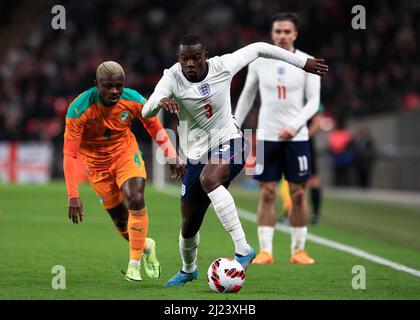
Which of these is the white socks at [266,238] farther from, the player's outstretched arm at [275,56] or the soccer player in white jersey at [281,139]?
the player's outstretched arm at [275,56]

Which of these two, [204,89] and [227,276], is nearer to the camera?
[227,276]

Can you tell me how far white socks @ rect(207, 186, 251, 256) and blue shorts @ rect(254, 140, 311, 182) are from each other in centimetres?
272

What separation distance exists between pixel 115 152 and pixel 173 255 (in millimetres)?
2272

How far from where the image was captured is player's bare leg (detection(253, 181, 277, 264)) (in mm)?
10289

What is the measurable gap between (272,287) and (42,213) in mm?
9449

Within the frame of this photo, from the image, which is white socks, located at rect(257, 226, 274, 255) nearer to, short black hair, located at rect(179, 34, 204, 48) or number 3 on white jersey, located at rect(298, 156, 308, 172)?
number 3 on white jersey, located at rect(298, 156, 308, 172)

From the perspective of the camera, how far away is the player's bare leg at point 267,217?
Answer: 1029cm

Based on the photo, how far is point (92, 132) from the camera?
8562mm

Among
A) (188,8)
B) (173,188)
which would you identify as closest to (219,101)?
(173,188)

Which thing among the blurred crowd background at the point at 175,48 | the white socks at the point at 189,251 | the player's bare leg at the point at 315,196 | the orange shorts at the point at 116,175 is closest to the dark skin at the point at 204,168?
the white socks at the point at 189,251

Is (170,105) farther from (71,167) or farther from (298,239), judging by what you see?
(298,239)

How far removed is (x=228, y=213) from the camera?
7.62m

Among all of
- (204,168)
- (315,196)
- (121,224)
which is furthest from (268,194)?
(315,196)

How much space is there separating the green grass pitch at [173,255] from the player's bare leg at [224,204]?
314 mm
